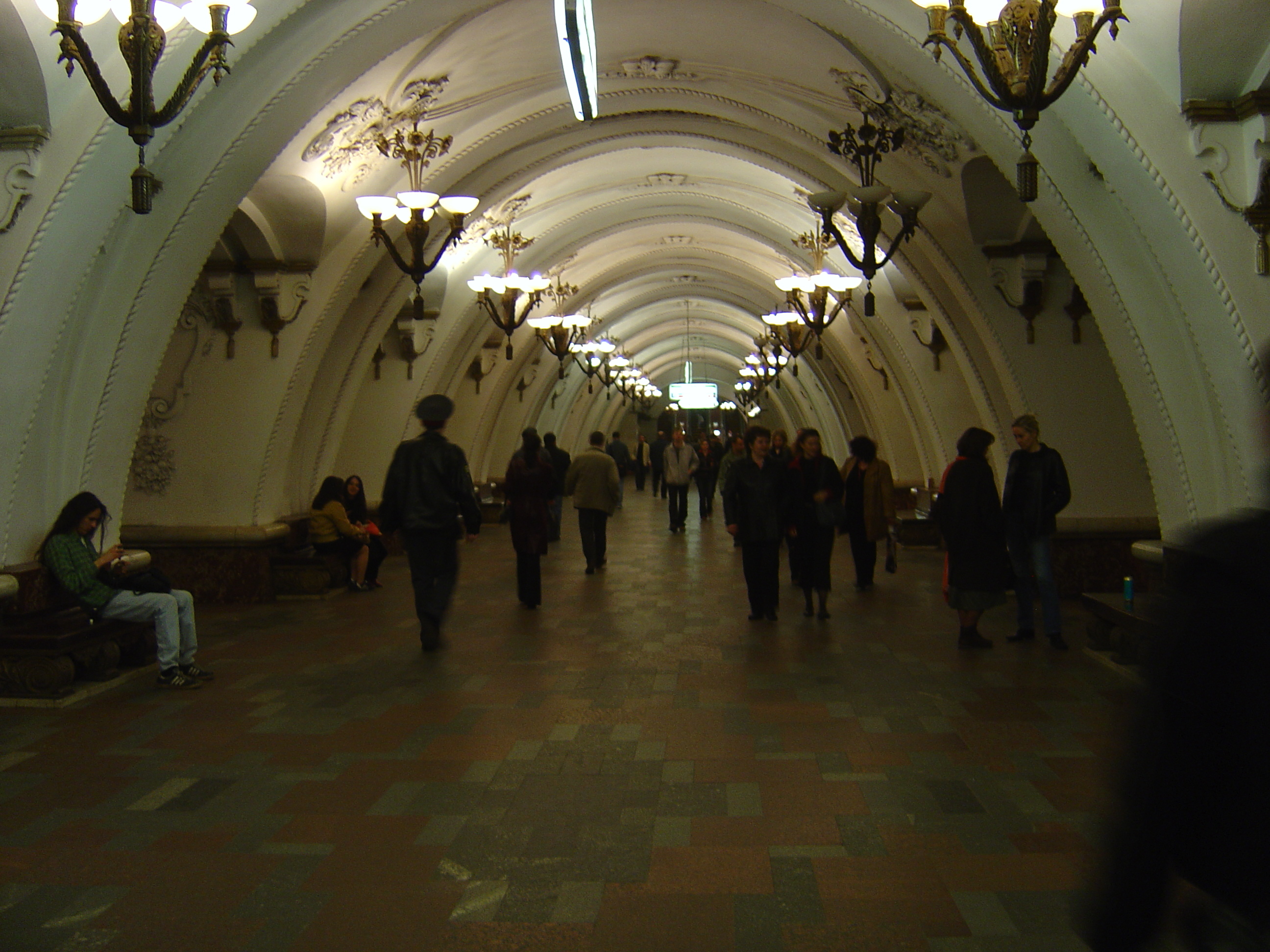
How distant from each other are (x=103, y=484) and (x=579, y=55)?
12.1 feet

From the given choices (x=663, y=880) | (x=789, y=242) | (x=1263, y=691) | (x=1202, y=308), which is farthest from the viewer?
(x=789, y=242)

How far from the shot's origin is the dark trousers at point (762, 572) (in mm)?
6941

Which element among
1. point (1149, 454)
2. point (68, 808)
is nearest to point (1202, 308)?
point (1149, 454)

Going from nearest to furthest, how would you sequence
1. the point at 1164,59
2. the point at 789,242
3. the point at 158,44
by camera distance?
the point at 158,44
the point at 1164,59
the point at 789,242

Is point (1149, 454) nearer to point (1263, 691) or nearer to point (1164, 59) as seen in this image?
point (1164, 59)

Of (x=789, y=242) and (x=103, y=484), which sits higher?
(x=789, y=242)

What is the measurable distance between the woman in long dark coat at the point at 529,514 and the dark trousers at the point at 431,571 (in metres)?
1.32

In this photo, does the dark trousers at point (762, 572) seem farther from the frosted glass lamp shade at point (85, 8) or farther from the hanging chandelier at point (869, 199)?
Answer: the frosted glass lamp shade at point (85, 8)

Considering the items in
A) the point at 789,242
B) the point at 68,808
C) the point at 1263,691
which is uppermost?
the point at 789,242

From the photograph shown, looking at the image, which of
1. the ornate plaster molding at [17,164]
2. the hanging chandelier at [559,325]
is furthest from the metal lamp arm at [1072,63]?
the hanging chandelier at [559,325]

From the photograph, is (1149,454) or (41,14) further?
(1149,454)

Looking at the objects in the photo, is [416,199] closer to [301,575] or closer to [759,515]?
[301,575]

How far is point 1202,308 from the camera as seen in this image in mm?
4781

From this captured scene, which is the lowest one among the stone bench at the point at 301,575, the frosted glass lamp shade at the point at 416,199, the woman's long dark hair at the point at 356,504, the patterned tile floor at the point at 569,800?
the patterned tile floor at the point at 569,800
